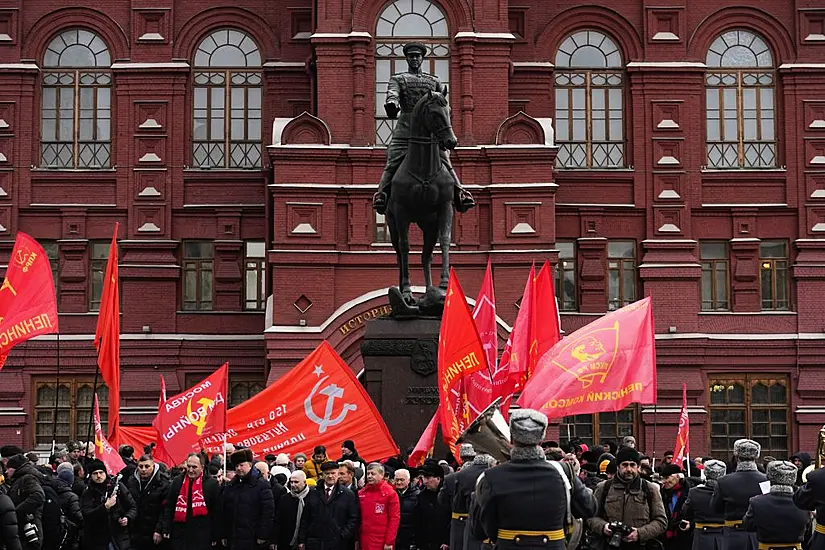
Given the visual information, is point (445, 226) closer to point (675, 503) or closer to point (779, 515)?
point (675, 503)

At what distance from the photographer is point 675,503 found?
17.0 metres

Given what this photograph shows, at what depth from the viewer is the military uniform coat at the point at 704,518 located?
1552 cm

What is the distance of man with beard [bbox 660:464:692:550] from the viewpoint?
1688 centimetres

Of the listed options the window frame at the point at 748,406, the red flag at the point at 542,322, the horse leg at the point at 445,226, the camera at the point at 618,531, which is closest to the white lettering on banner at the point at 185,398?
the horse leg at the point at 445,226

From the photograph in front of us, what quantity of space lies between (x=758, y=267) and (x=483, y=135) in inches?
290

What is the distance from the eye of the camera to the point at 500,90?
36.2 m

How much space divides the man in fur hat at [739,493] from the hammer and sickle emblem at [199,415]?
6.78m

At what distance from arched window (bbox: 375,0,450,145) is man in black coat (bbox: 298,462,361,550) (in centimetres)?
2008

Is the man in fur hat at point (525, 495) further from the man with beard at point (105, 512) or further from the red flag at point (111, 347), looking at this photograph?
the red flag at point (111, 347)

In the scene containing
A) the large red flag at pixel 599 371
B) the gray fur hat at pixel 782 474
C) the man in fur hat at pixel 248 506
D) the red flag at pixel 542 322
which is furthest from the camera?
the red flag at pixel 542 322

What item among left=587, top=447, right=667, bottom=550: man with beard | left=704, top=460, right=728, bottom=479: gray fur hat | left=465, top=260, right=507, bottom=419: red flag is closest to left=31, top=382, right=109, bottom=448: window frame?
left=465, top=260, right=507, bottom=419: red flag

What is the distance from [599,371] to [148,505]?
5161 mm

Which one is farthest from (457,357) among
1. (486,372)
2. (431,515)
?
(431,515)

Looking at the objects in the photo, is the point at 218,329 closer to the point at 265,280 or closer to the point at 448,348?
the point at 265,280
